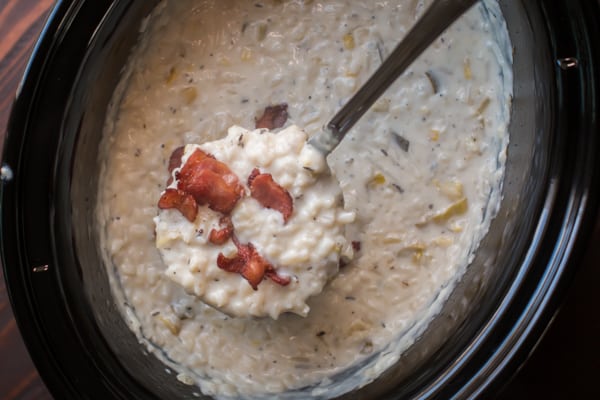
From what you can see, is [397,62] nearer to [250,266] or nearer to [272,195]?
[272,195]

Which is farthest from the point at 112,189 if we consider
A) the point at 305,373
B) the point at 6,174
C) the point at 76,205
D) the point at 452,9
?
the point at 452,9

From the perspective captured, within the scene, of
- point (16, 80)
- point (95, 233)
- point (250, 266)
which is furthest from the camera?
point (16, 80)

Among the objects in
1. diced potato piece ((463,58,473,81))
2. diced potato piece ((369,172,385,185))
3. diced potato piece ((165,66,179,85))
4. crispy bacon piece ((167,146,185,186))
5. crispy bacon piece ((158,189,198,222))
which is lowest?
crispy bacon piece ((158,189,198,222))

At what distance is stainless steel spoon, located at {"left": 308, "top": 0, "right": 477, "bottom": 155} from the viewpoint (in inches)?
49.4

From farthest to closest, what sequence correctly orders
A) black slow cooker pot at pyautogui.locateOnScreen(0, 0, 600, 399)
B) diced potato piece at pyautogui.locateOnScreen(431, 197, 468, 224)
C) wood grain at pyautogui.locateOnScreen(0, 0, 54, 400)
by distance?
wood grain at pyautogui.locateOnScreen(0, 0, 54, 400)
diced potato piece at pyautogui.locateOnScreen(431, 197, 468, 224)
black slow cooker pot at pyautogui.locateOnScreen(0, 0, 600, 399)

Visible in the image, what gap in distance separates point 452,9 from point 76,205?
813mm

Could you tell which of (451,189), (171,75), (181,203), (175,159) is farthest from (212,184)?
(451,189)

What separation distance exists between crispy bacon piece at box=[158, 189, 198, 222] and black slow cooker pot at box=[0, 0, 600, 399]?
0.21 m

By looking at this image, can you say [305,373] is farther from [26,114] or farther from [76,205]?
[26,114]

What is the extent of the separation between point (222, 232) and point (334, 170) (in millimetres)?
327

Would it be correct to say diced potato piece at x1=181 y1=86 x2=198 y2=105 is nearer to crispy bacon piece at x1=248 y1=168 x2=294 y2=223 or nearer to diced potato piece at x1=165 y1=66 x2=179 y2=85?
diced potato piece at x1=165 y1=66 x2=179 y2=85

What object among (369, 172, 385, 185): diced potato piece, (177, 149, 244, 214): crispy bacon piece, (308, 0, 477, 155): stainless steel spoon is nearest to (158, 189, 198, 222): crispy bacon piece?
(177, 149, 244, 214): crispy bacon piece

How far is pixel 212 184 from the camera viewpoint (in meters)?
1.26

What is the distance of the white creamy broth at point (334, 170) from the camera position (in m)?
1.46
